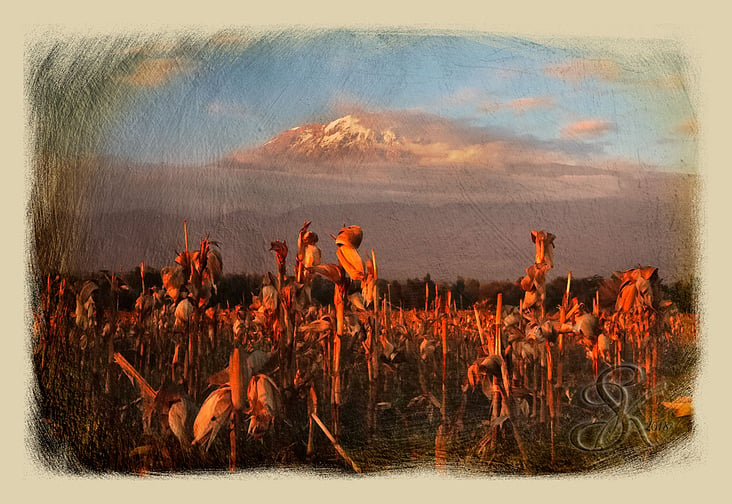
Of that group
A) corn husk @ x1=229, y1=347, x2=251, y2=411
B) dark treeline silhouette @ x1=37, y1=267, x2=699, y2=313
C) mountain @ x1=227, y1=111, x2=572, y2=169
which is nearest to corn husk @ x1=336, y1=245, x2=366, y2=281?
dark treeline silhouette @ x1=37, y1=267, x2=699, y2=313

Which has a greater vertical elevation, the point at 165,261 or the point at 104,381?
the point at 165,261

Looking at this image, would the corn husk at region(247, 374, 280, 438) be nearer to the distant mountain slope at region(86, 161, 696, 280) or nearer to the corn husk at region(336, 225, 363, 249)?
the distant mountain slope at region(86, 161, 696, 280)

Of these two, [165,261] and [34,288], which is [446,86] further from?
[34,288]

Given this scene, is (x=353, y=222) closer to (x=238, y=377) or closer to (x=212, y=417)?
(x=238, y=377)

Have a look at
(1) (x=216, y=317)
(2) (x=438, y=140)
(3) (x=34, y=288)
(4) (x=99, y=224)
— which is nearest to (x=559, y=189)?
(2) (x=438, y=140)

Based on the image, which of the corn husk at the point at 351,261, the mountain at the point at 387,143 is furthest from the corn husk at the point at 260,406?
the mountain at the point at 387,143

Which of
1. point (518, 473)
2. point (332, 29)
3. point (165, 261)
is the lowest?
point (518, 473)

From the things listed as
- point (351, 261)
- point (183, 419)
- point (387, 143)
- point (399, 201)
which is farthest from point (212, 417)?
point (387, 143)
